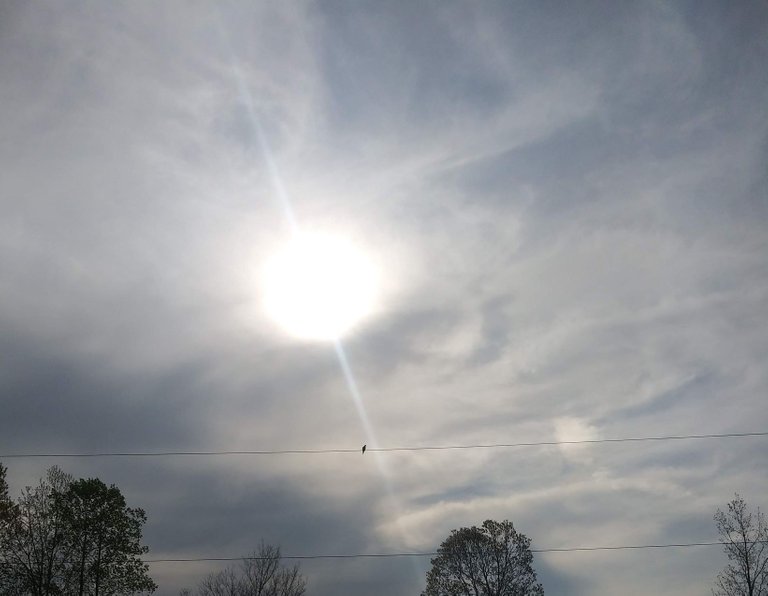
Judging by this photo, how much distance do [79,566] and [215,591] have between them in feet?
53.2

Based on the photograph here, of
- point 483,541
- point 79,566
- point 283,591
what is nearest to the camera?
point 79,566

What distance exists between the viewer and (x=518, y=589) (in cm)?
5359

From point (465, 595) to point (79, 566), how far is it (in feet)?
109

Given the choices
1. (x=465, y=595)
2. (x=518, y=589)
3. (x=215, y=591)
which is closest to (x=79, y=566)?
(x=215, y=591)

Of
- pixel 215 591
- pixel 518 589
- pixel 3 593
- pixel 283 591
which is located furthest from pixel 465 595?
pixel 3 593

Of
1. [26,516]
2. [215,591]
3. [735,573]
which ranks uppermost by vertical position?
[26,516]

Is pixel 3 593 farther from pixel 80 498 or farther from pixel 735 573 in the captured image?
pixel 735 573

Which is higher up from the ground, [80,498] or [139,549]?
[80,498]

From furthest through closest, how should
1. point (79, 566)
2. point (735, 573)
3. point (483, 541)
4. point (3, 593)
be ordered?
point (483, 541) < point (735, 573) < point (79, 566) < point (3, 593)

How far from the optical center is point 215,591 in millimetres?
51562

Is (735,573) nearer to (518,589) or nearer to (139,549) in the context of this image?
(518,589)

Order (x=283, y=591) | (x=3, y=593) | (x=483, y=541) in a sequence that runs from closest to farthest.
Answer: (x=3, y=593) < (x=283, y=591) < (x=483, y=541)

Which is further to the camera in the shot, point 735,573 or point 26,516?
point 735,573

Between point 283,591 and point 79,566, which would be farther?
point 283,591
